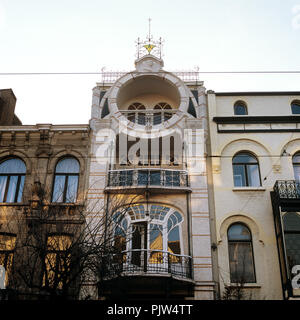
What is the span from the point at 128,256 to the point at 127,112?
26.2 ft

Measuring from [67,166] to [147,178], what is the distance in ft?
14.2

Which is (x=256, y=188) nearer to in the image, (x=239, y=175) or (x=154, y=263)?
(x=239, y=175)

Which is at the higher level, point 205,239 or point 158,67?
point 158,67

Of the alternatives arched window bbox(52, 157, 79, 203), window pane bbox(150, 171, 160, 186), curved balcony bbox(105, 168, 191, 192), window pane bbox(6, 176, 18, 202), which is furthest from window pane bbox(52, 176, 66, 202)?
window pane bbox(150, 171, 160, 186)

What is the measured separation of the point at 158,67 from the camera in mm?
22578

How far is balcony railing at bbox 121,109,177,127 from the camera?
→ 21.4 meters

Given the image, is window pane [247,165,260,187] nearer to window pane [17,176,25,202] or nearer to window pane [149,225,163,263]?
window pane [149,225,163,263]

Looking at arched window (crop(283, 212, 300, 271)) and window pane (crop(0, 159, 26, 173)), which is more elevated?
window pane (crop(0, 159, 26, 173))

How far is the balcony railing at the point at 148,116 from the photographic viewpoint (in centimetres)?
2142

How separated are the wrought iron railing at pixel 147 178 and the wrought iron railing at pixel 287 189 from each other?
4.17 metres

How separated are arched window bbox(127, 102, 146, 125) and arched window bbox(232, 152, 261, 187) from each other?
5.26m

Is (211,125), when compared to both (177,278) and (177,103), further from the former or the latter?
(177,278)

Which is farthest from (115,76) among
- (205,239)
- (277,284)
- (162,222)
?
(277,284)

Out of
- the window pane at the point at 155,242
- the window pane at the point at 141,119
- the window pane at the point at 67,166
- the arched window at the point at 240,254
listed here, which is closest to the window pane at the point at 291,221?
the arched window at the point at 240,254
